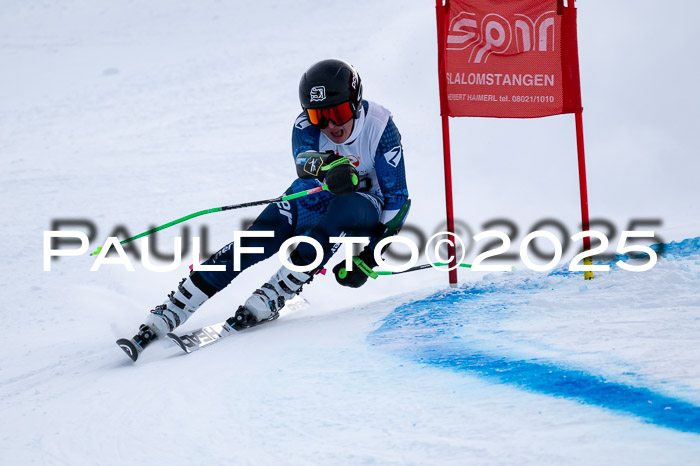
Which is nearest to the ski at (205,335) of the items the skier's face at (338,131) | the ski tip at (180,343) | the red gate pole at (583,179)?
the ski tip at (180,343)

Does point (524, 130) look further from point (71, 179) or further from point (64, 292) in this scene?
point (64, 292)

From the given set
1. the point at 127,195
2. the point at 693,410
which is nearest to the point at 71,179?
the point at 127,195

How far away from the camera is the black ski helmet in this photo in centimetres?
428

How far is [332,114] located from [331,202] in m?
0.51

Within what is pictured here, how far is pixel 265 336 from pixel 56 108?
28.5 ft

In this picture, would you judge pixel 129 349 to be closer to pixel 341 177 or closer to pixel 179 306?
pixel 179 306

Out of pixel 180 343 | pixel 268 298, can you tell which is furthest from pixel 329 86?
pixel 180 343

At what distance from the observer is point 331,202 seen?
4504 mm

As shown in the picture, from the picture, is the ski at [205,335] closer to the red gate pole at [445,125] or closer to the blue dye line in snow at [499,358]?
→ the blue dye line in snow at [499,358]

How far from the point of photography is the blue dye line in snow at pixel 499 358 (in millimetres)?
2756

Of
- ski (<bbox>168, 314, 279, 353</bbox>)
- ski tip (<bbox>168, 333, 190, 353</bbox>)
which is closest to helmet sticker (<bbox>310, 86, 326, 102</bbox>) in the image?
ski (<bbox>168, 314, 279, 353</bbox>)

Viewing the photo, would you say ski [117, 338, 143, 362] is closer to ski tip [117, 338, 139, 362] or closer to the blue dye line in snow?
ski tip [117, 338, 139, 362]

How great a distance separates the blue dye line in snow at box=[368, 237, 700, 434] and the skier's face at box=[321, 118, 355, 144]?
1.05 metres

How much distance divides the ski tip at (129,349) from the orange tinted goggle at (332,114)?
1586 mm
